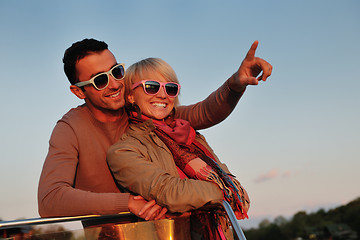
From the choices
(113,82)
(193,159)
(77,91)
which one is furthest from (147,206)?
(77,91)

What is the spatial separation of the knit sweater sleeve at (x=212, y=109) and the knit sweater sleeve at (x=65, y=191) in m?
0.95

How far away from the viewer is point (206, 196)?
83.0 inches

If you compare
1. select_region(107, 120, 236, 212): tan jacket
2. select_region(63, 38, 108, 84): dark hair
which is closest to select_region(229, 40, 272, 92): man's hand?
select_region(107, 120, 236, 212): tan jacket

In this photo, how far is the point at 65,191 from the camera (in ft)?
7.45

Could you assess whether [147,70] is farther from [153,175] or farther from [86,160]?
[153,175]

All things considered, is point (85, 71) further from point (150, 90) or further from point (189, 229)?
point (189, 229)

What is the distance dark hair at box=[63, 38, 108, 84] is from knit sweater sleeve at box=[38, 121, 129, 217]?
421 mm

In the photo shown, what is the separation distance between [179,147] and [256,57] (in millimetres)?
842

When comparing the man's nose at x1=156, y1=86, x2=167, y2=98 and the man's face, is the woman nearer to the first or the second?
the man's nose at x1=156, y1=86, x2=167, y2=98

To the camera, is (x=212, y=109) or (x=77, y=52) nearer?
(x=77, y=52)

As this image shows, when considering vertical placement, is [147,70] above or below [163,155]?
above

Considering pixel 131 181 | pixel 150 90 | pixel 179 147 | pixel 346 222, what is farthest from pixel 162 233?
pixel 346 222

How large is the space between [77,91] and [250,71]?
1.27 m

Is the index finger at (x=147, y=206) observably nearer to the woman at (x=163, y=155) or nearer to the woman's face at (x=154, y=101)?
the woman at (x=163, y=155)
